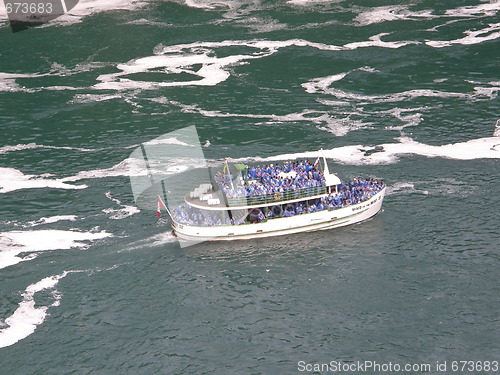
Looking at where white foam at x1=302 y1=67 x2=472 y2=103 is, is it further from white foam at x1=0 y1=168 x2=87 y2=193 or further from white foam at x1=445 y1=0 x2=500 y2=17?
white foam at x1=0 y1=168 x2=87 y2=193

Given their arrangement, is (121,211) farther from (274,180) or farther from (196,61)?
(196,61)

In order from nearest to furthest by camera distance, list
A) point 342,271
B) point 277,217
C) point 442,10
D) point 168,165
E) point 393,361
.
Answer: point 393,361 < point 342,271 < point 277,217 < point 168,165 < point 442,10

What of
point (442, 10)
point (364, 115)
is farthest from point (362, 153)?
point (442, 10)

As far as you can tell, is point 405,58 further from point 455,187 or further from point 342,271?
point 342,271

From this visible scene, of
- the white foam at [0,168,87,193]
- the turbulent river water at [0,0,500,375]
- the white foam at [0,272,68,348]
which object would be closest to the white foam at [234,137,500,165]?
the turbulent river water at [0,0,500,375]

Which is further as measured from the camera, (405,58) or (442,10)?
(442,10)

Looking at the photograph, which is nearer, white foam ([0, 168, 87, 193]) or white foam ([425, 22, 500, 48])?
white foam ([0, 168, 87, 193])

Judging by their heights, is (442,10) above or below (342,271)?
above
